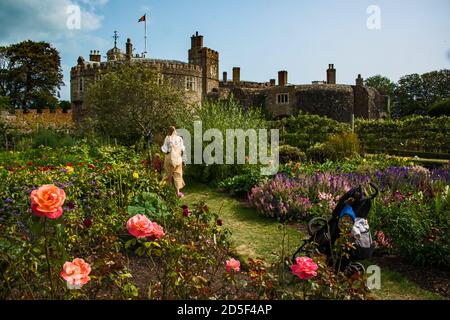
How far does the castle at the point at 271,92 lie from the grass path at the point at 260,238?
2396 centimetres

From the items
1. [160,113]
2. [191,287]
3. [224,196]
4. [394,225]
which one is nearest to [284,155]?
[224,196]

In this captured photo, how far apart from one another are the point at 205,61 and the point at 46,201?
3579 cm

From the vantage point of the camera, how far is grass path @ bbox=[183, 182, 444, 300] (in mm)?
4320

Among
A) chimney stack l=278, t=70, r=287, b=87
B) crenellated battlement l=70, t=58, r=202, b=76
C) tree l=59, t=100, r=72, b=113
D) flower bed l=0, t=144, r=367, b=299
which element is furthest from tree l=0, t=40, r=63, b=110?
flower bed l=0, t=144, r=367, b=299

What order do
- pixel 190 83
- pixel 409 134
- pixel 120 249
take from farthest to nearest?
pixel 190 83 → pixel 409 134 → pixel 120 249

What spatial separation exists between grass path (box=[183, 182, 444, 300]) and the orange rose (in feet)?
5.83

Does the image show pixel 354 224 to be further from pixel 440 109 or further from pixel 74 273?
pixel 440 109

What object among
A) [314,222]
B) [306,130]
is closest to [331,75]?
[306,130]

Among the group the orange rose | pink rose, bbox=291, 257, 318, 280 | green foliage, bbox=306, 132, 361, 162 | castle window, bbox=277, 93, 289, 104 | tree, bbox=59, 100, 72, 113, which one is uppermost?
tree, bbox=59, 100, 72, 113

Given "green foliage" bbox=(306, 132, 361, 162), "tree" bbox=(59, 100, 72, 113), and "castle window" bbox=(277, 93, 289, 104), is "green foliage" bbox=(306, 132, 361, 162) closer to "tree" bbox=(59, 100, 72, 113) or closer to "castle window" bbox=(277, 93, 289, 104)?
"castle window" bbox=(277, 93, 289, 104)

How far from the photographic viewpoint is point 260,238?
6324mm

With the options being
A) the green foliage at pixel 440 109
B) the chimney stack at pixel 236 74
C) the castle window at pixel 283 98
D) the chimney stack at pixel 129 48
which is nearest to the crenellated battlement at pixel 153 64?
the chimney stack at pixel 129 48
